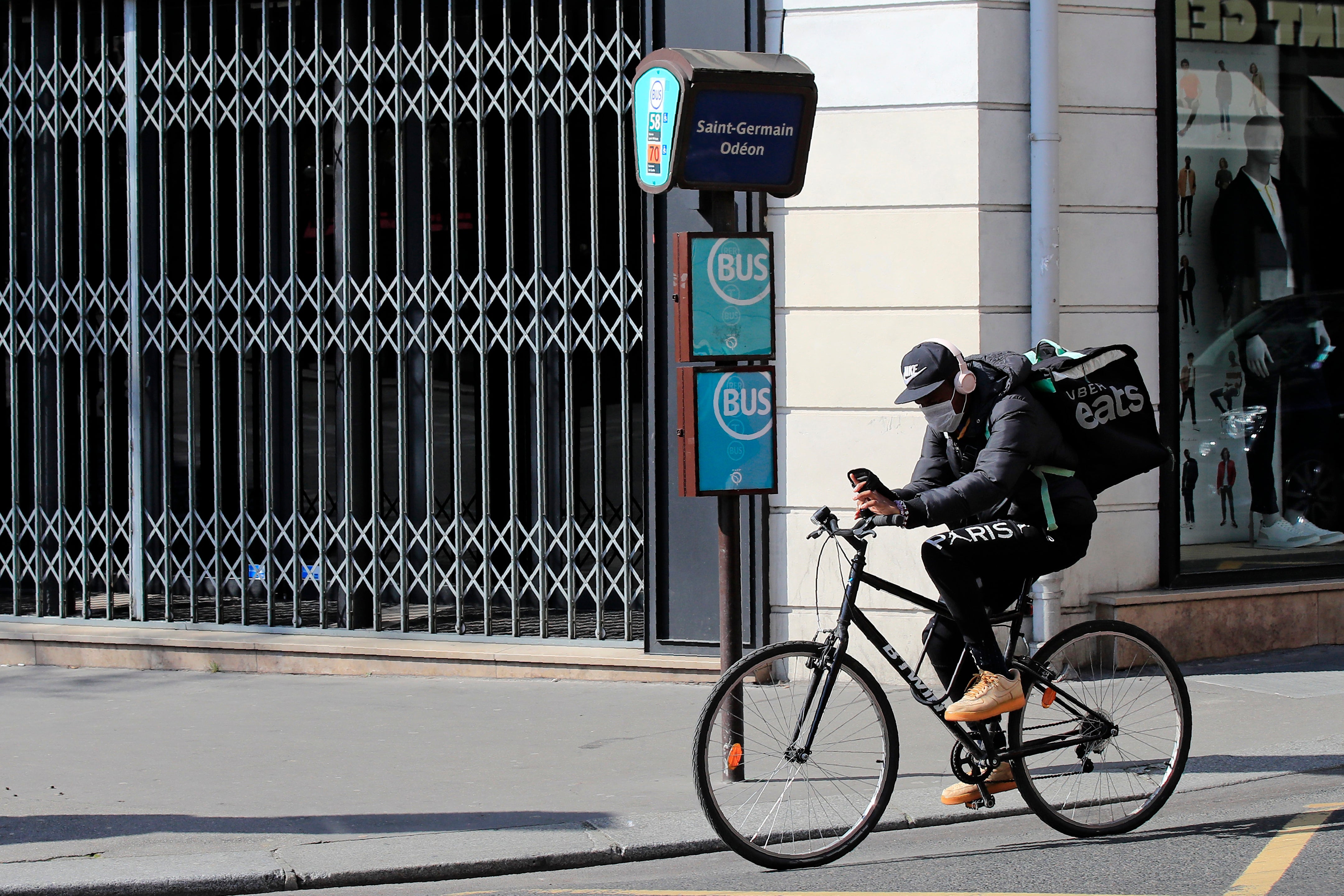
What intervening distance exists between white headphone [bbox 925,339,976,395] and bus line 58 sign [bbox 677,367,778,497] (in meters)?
0.94

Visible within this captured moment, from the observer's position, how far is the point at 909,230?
24.9 feet

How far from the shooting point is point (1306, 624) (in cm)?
830

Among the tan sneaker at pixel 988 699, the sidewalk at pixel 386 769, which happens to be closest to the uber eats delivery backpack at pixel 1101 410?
the tan sneaker at pixel 988 699

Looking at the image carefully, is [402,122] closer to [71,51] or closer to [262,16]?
[262,16]

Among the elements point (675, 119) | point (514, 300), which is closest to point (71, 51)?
point (514, 300)

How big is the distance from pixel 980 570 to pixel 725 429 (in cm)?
124

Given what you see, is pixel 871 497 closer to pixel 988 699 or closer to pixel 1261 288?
pixel 988 699

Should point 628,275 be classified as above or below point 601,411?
above

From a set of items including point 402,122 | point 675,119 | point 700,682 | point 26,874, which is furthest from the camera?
point 402,122

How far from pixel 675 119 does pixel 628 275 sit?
8.44ft

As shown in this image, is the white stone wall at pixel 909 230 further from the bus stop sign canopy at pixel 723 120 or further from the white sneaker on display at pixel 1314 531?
the bus stop sign canopy at pixel 723 120

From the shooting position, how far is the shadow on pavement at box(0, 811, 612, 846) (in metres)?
5.15

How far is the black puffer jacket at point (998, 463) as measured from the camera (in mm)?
4715

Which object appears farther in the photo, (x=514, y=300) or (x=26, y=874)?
(x=514, y=300)
